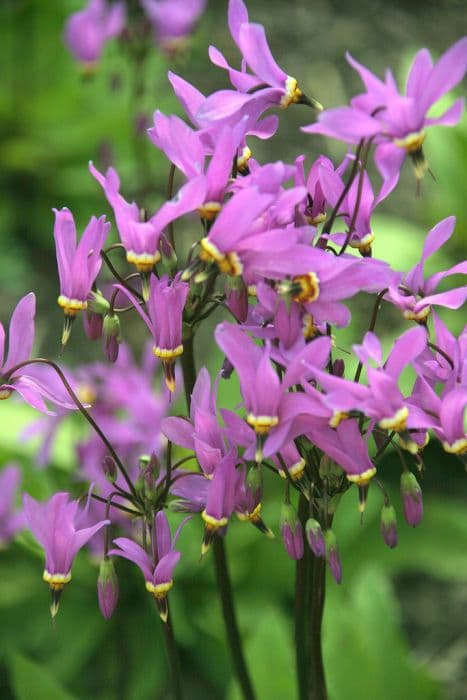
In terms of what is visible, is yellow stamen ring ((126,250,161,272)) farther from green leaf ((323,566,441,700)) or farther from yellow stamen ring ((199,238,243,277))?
green leaf ((323,566,441,700))

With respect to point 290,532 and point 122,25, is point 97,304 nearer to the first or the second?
point 290,532

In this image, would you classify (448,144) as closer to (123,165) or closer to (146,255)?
(123,165)

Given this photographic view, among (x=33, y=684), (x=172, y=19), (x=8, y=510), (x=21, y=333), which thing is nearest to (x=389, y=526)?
(x=21, y=333)

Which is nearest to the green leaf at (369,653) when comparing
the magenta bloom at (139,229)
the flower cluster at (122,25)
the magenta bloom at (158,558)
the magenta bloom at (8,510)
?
the magenta bloom at (8,510)

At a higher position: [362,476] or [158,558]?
[362,476]

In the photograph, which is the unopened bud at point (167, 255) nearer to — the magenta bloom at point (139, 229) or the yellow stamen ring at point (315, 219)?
the magenta bloom at point (139, 229)

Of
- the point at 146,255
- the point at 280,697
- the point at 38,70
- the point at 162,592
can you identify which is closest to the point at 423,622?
the point at 280,697

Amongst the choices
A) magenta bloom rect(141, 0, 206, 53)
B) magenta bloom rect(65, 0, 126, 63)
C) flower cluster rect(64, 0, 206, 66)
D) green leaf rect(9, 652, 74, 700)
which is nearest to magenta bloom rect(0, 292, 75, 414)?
green leaf rect(9, 652, 74, 700)
